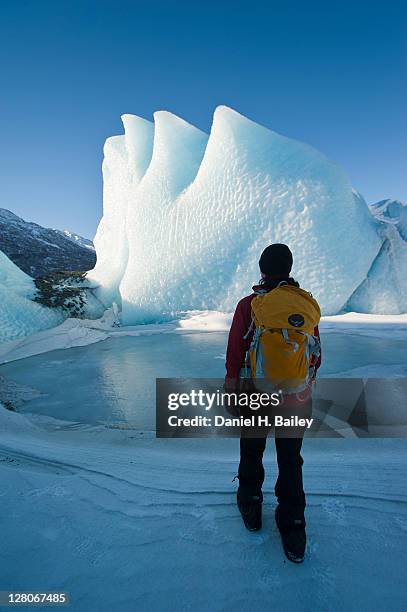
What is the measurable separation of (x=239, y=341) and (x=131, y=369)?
213 inches

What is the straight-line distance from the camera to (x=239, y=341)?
5.11 feet

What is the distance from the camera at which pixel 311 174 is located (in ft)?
40.2

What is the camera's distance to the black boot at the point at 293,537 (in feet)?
4.33

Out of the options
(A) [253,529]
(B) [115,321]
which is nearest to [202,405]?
(A) [253,529]

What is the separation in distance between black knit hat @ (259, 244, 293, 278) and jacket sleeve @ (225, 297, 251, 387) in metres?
0.19

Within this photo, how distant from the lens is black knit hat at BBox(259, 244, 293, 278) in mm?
1480

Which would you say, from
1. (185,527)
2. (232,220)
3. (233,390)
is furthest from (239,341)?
(232,220)

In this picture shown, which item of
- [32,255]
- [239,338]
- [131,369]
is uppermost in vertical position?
[32,255]

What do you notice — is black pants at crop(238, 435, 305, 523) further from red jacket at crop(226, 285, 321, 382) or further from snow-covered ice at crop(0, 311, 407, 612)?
red jacket at crop(226, 285, 321, 382)

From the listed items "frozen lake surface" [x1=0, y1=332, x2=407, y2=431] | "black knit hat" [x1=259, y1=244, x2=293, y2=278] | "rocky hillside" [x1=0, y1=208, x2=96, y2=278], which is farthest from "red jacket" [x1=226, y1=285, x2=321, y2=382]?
"rocky hillside" [x1=0, y1=208, x2=96, y2=278]

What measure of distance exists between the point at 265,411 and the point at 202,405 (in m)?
3.03

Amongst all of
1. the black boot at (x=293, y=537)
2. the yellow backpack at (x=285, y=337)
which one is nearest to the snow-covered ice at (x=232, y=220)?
the yellow backpack at (x=285, y=337)

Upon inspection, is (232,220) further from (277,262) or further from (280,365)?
(280,365)

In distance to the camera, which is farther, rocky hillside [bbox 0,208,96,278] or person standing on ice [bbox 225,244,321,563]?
rocky hillside [bbox 0,208,96,278]
